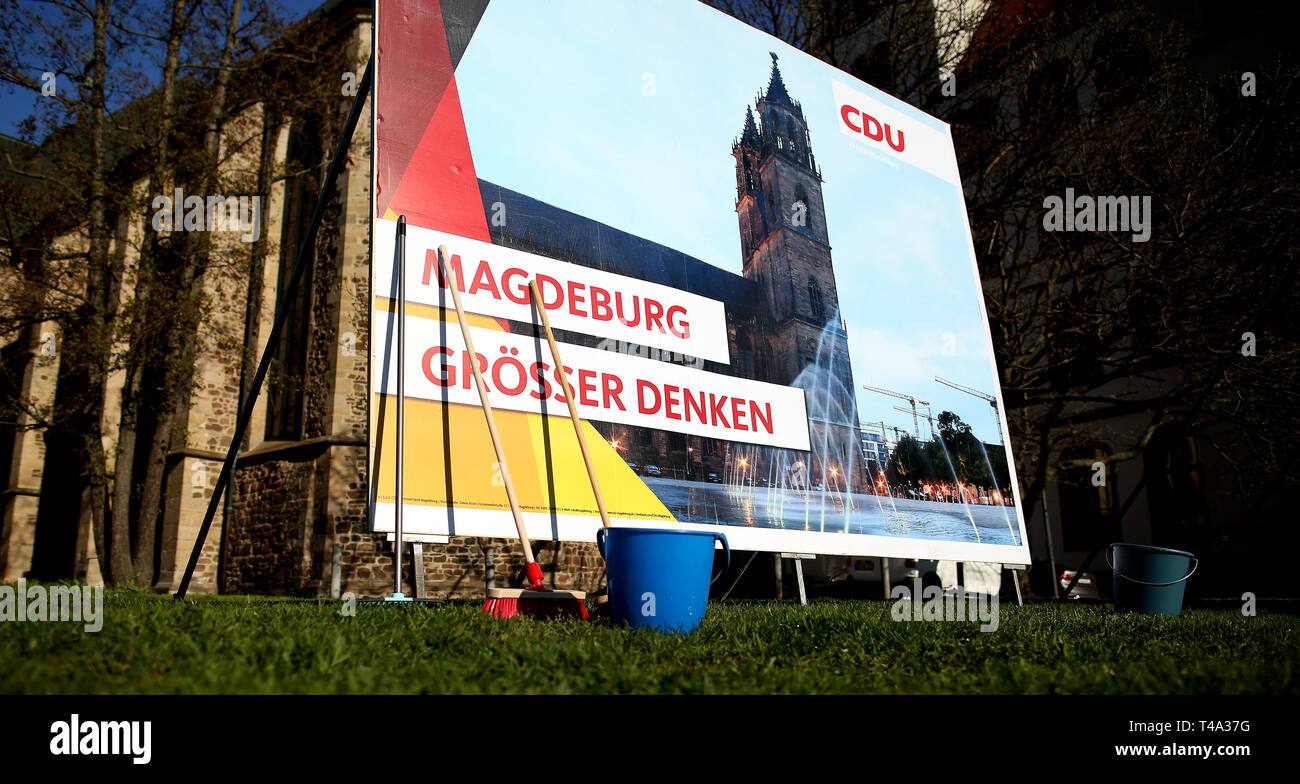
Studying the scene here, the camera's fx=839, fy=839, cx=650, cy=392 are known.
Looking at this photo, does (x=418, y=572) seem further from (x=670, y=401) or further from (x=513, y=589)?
(x=670, y=401)

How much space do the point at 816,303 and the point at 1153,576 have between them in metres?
3.49

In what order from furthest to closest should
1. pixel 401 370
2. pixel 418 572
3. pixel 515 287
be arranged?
pixel 515 287
pixel 418 572
pixel 401 370

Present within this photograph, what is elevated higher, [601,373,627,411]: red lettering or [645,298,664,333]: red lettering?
[645,298,664,333]: red lettering

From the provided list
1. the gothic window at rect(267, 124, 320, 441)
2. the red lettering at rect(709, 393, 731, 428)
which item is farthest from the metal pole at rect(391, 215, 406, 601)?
the gothic window at rect(267, 124, 320, 441)

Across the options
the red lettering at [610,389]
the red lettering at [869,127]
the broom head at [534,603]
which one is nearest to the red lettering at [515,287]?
the red lettering at [610,389]

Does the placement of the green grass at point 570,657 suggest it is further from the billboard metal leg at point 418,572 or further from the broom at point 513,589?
Answer: the billboard metal leg at point 418,572

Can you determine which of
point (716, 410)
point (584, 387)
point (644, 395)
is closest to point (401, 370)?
point (584, 387)

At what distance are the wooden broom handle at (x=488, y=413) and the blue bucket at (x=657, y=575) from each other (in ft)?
2.31

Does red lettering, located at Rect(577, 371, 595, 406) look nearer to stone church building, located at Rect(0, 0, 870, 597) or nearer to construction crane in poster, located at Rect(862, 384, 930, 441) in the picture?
stone church building, located at Rect(0, 0, 870, 597)

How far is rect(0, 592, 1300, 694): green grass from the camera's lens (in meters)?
2.00

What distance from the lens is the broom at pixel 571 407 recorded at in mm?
4477

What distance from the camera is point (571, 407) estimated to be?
15.5 ft

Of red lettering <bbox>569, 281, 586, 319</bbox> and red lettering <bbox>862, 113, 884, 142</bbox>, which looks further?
red lettering <bbox>862, 113, 884, 142</bbox>

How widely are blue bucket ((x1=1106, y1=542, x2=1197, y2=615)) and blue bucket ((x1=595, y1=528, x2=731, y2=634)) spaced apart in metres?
4.76
